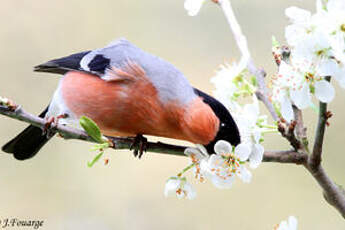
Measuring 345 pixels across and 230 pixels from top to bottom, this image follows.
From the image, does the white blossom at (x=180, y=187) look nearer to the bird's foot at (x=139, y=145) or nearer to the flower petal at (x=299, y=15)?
the bird's foot at (x=139, y=145)

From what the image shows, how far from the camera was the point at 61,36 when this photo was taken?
14.6 feet

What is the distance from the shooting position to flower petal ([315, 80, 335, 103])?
1112 millimetres

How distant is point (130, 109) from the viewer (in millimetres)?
2191

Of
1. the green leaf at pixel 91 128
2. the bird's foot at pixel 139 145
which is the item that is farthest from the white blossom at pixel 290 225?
the bird's foot at pixel 139 145

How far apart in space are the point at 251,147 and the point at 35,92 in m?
2.97

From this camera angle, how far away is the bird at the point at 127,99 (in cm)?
203

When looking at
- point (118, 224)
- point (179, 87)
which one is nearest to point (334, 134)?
point (118, 224)

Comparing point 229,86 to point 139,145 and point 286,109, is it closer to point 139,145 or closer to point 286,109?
point 286,109

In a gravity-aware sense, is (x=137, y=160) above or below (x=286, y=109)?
below

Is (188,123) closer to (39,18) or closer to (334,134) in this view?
(334,134)

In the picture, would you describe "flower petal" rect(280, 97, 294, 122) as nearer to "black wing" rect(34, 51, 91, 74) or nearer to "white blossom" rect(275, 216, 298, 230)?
"white blossom" rect(275, 216, 298, 230)

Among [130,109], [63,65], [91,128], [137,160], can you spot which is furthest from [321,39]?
[137,160]

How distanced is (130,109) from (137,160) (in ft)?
5.94

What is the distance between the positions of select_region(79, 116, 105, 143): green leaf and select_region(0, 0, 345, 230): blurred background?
6.68 feet
